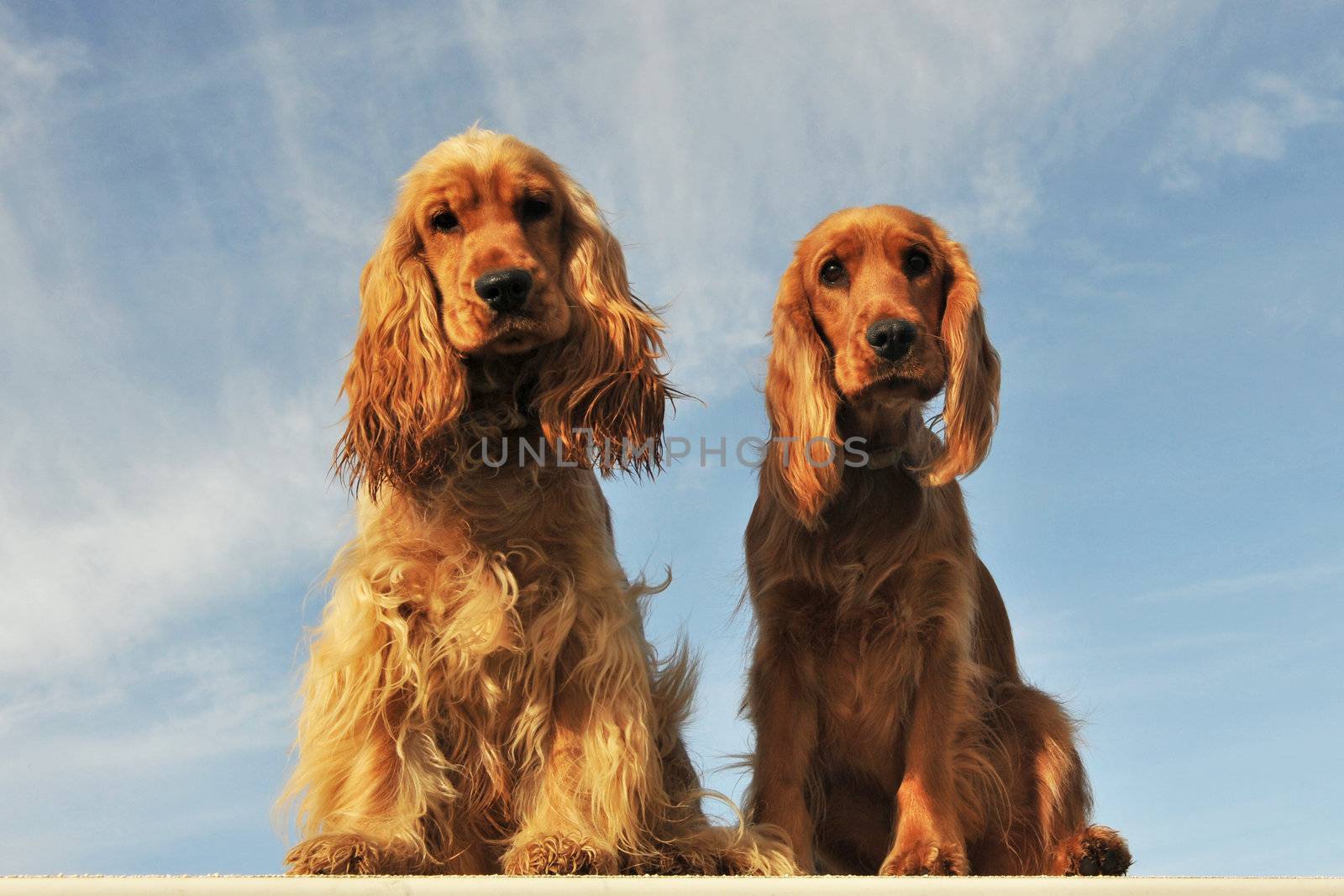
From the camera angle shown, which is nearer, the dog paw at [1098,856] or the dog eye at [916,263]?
the dog paw at [1098,856]

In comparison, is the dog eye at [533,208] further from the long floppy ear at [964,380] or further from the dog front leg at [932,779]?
the dog front leg at [932,779]

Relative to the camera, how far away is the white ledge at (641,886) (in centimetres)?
261

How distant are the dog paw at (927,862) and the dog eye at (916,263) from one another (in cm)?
190

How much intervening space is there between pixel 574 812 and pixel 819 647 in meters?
1.05

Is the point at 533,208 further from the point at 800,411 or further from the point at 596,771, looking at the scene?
the point at 596,771

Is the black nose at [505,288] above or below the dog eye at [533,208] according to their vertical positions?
below

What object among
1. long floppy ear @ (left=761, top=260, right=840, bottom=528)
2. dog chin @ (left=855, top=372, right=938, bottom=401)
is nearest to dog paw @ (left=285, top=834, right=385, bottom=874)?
long floppy ear @ (left=761, top=260, right=840, bottom=528)

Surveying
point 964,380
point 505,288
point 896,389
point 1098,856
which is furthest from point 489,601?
point 1098,856

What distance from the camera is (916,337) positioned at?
4102 millimetres

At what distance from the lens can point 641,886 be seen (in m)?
2.81

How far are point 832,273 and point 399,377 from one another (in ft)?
5.02

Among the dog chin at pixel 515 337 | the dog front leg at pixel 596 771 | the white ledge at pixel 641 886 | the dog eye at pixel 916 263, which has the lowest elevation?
the white ledge at pixel 641 886

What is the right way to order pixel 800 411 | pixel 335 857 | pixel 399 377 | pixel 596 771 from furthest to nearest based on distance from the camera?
pixel 800 411, pixel 399 377, pixel 596 771, pixel 335 857

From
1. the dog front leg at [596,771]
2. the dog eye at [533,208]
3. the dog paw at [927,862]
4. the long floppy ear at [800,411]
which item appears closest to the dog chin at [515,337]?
the dog eye at [533,208]
